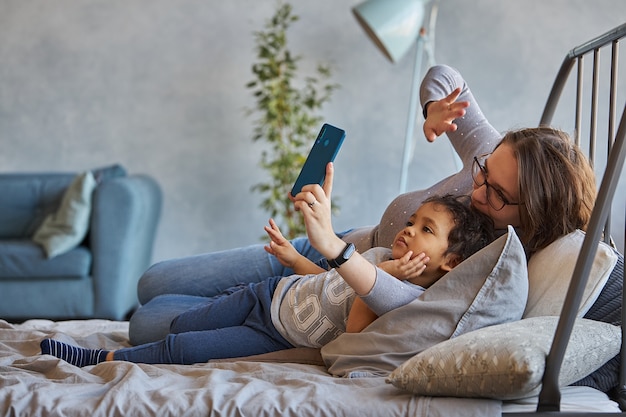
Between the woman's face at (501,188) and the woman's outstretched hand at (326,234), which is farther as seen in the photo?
the woman's face at (501,188)

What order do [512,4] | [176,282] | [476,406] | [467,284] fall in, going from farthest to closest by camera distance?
1. [512,4]
2. [176,282]
3. [467,284]
4. [476,406]

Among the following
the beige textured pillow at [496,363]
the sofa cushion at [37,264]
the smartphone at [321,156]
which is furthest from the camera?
the sofa cushion at [37,264]

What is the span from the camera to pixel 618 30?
72.0 inches

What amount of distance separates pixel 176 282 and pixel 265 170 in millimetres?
2556

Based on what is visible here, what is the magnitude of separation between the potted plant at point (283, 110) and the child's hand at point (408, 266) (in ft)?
8.96

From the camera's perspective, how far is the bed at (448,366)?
4.44ft

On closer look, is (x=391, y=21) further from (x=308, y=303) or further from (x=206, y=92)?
(x=308, y=303)

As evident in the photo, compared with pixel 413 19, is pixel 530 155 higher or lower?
lower

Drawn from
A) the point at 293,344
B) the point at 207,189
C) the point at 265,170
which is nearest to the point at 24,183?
the point at 207,189

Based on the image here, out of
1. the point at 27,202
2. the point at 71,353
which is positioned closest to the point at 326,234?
the point at 71,353

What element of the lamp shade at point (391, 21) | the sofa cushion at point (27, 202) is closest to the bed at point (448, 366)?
the lamp shade at point (391, 21)

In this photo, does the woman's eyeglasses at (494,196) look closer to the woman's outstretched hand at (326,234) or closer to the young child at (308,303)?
the young child at (308,303)

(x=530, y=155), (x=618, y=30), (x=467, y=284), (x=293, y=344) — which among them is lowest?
(x=293, y=344)

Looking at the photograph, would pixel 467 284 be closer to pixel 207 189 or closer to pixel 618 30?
pixel 618 30
